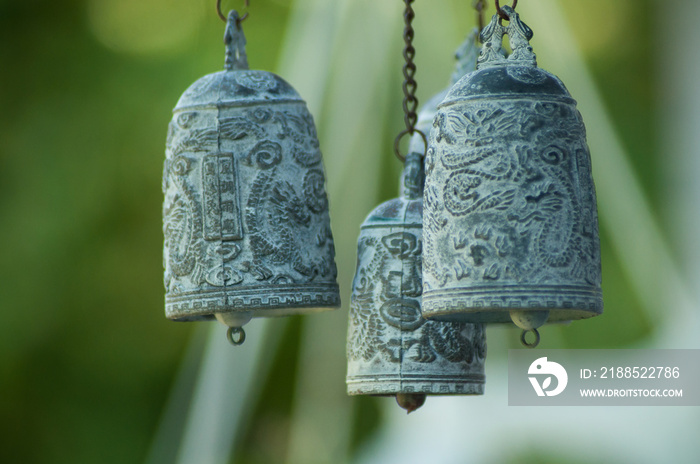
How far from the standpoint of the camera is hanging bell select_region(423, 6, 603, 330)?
340 centimetres

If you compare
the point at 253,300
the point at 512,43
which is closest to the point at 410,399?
the point at 253,300

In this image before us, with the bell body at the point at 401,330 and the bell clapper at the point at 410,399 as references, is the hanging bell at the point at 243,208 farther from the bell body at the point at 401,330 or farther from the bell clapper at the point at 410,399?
the bell clapper at the point at 410,399

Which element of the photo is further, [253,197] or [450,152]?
[253,197]

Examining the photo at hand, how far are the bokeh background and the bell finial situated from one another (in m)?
3.16

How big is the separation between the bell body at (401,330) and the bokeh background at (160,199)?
3.08 meters

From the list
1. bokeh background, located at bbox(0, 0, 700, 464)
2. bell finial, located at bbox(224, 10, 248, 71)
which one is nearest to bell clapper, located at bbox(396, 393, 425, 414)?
bell finial, located at bbox(224, 10, 248, 71)

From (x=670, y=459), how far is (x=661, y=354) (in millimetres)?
562

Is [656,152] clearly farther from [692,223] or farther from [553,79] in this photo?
[553,79]

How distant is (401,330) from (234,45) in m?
1.05

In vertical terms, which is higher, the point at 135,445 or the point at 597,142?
the point at 597,142

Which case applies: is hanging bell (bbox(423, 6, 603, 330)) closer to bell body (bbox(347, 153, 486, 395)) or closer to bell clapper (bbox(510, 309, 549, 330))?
bell clapper (bbox(510, 309, 549, 330))

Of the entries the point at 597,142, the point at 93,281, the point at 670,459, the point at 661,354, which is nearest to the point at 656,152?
the point at 597,142

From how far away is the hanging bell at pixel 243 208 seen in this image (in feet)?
12.4

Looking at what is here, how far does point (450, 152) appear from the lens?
11.6 feet
